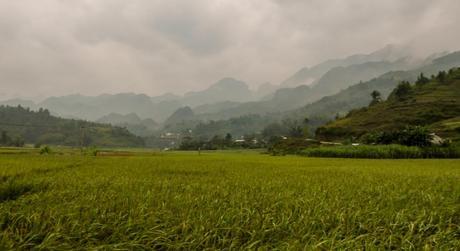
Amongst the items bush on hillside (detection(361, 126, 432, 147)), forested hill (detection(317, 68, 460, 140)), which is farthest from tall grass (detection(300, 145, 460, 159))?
forested hill (detection(317, 68, 460, 140))

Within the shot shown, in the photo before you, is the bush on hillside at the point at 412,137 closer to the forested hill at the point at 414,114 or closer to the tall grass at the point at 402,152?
the tall grass at the point at 402,152

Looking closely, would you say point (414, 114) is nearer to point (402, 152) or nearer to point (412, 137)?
point (412, 137)

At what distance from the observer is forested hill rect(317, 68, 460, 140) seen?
85438 mm

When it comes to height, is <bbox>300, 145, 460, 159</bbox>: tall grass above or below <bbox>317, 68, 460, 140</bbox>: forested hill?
below

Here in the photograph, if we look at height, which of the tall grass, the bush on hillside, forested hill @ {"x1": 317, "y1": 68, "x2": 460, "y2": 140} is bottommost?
the tall grass

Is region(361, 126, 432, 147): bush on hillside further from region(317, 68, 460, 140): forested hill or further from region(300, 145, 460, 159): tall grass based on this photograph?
region(317, 68, 460, 140): forested hill

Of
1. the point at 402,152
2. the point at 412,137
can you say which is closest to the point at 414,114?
Answer: the point at 412,137

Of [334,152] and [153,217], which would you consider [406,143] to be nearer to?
[334,152]

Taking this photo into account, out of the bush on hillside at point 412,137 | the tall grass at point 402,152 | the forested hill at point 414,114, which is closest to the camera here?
the tall grass at point 402,152

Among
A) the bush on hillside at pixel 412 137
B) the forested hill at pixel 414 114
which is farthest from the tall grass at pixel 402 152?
the forested hill at pixel 414 114

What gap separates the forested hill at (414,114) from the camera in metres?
85.4

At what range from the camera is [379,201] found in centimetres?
755

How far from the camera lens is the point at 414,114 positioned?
9094 centimetres

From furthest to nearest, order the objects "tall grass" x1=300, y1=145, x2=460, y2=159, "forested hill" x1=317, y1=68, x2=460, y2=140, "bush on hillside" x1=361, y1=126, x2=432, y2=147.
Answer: "forested hill" x1=317, y1=68, x2=460, y2=140 → "bush on hillside" x1=361, y1=126, x2=432, y2=147 → "tall grass" x1=300, y1=145, x2=460, y2=159
